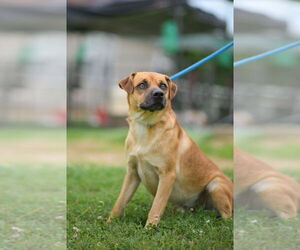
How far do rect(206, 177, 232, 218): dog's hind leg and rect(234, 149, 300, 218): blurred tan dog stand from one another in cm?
14

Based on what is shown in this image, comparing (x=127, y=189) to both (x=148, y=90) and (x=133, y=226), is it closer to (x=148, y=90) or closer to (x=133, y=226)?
(x=133, y=226)

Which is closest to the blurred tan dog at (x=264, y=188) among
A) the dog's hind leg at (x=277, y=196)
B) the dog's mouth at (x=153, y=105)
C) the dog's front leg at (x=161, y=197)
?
the dog's hind leg at (x=277, y=196)

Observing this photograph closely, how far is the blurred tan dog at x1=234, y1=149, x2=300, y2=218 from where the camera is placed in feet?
12.1

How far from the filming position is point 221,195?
12.4 feet

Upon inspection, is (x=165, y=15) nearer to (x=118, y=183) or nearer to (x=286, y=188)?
(x=118, y=183)

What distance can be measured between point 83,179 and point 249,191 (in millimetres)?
Answer: 2483

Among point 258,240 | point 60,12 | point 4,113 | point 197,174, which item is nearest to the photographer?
point 258,240

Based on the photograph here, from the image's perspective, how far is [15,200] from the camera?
4.03 metres

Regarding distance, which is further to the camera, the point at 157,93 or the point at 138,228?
the point at 138,228

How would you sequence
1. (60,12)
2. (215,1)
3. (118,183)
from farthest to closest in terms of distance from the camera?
(60,12), (215,1), (118,183)

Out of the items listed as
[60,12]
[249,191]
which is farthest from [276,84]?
[249,191]

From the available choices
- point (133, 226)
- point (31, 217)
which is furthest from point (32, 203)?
point (133, 226)

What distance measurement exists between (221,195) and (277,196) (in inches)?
17.7

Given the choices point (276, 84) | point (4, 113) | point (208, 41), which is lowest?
point (4, 113)
